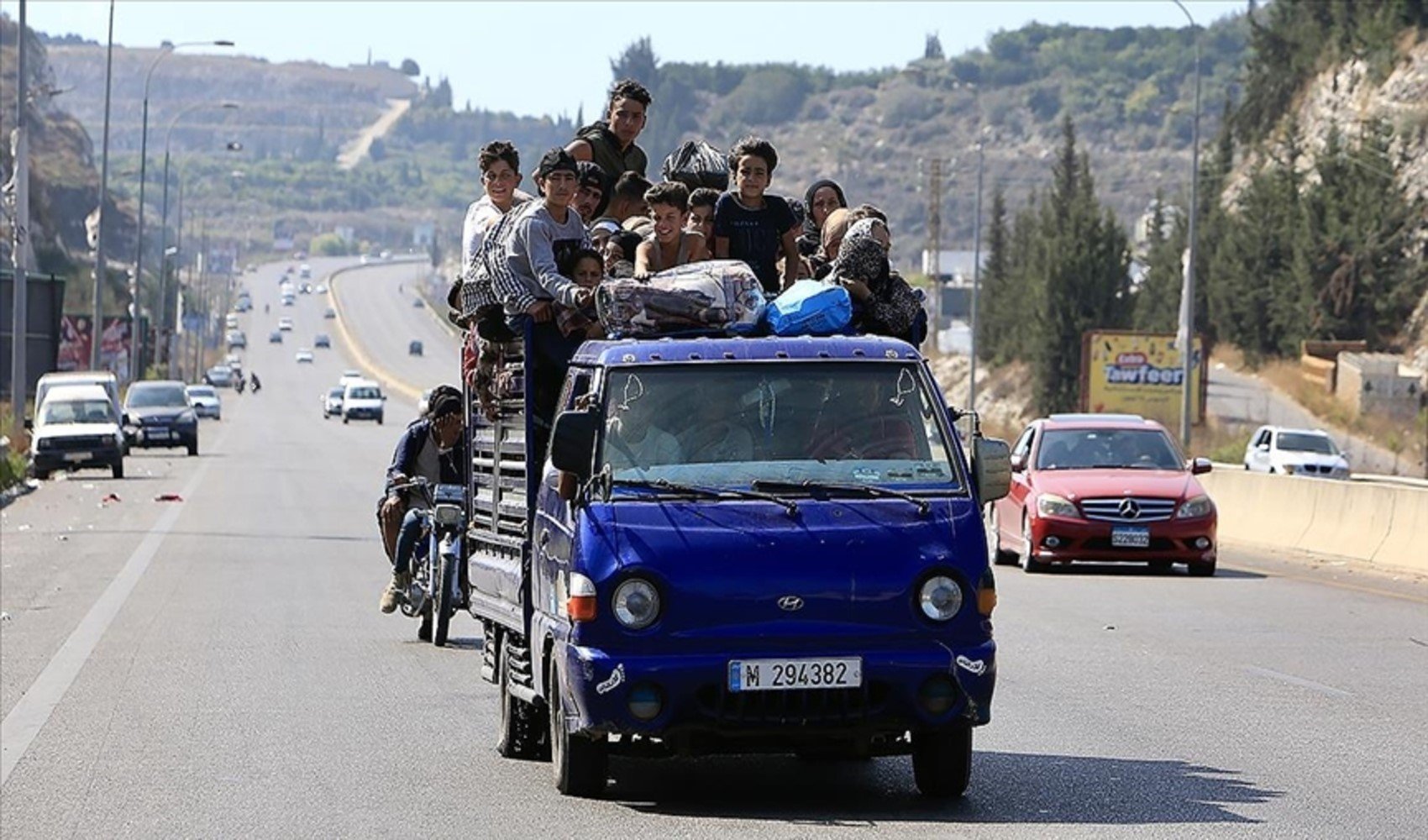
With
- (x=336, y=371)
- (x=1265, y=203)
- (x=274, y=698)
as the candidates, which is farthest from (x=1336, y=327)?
(x=336, y=371)

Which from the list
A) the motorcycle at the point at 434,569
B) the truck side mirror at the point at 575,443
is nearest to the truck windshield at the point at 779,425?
the truck side mirror at the point at 575,443

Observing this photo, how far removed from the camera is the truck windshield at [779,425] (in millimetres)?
10469

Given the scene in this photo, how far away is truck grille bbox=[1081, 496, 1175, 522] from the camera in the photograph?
2514cm

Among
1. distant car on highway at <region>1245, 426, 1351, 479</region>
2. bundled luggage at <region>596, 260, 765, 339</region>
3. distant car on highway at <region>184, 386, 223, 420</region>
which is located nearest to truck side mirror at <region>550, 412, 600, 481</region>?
bundled luggage at <region>596, 260, 765, 339</region>

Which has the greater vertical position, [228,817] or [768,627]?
[768,627]

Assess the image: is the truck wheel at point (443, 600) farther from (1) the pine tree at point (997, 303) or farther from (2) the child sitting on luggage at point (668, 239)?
(1) the pine tree at point (997, 303)

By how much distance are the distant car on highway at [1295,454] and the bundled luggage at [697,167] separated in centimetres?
3926

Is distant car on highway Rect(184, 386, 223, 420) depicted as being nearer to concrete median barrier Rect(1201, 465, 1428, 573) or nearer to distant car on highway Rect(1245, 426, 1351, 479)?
distant car on highway Rect(1245, 426, 1351, 479)

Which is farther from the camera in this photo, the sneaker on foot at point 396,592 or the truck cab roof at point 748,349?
the sneaker on foot at point 396,592

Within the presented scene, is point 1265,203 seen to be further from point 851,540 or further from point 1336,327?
point 851,540

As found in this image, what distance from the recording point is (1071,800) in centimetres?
1058

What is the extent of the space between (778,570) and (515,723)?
104 inches

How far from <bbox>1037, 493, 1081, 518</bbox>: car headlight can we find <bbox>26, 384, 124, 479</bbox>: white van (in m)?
26.4

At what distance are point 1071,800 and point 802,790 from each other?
115 cm
